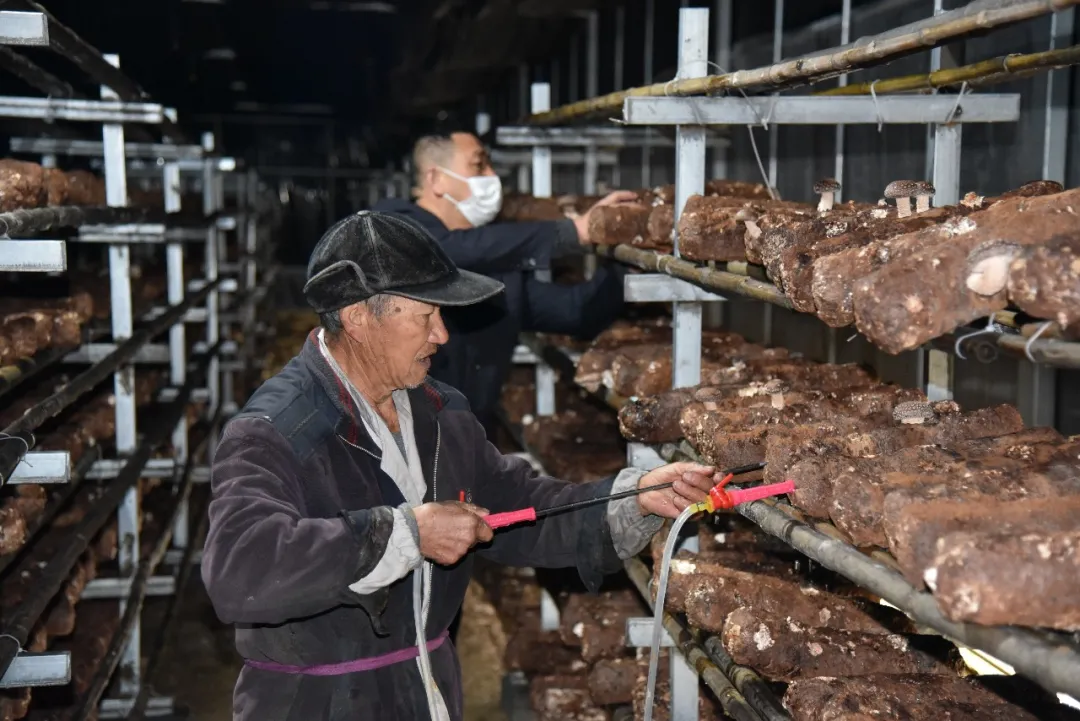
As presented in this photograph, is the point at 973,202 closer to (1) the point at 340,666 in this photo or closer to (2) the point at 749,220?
(2) the point at 749,220

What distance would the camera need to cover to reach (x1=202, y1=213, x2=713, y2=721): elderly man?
2.51 m

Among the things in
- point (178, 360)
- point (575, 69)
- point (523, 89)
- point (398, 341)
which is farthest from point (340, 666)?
point (523, 89)

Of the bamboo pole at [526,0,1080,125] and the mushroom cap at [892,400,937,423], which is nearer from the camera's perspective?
the bamboo pole at [526,0,1080,125]

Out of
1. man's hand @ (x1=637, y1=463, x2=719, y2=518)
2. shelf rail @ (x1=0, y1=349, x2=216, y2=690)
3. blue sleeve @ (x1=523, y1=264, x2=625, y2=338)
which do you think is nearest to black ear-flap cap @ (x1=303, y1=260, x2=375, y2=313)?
man's hand @ (x1=637, y1=463, x2=719, y2=518)

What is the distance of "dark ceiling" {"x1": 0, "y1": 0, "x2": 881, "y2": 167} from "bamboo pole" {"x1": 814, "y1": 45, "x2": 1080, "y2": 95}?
5.10 ft

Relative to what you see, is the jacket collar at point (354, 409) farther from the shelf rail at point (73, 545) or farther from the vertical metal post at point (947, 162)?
the shelf rail at point (73, 545)

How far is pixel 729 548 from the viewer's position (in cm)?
362

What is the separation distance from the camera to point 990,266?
1.89 m

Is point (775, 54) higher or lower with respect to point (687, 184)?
higher

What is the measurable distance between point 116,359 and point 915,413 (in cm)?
378

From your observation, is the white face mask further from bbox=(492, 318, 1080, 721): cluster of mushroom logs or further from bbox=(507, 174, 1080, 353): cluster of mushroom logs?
bbox=(507, 174, 1080, 353): cluster of mushroom logs

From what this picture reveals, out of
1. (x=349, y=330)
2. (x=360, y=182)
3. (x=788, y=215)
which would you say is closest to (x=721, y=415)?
(x=788, y=215)

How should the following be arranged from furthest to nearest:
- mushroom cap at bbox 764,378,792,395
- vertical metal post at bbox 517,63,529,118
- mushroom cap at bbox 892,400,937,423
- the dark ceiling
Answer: vertical metal post at bbox 517,63,529,118 < the dark ceiling < mushroom cap at bbox 764,378,792,395 < mushroom cap at bbox 892,400,937,423

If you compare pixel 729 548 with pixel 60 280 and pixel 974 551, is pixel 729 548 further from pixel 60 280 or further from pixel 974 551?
pixel 60 280
